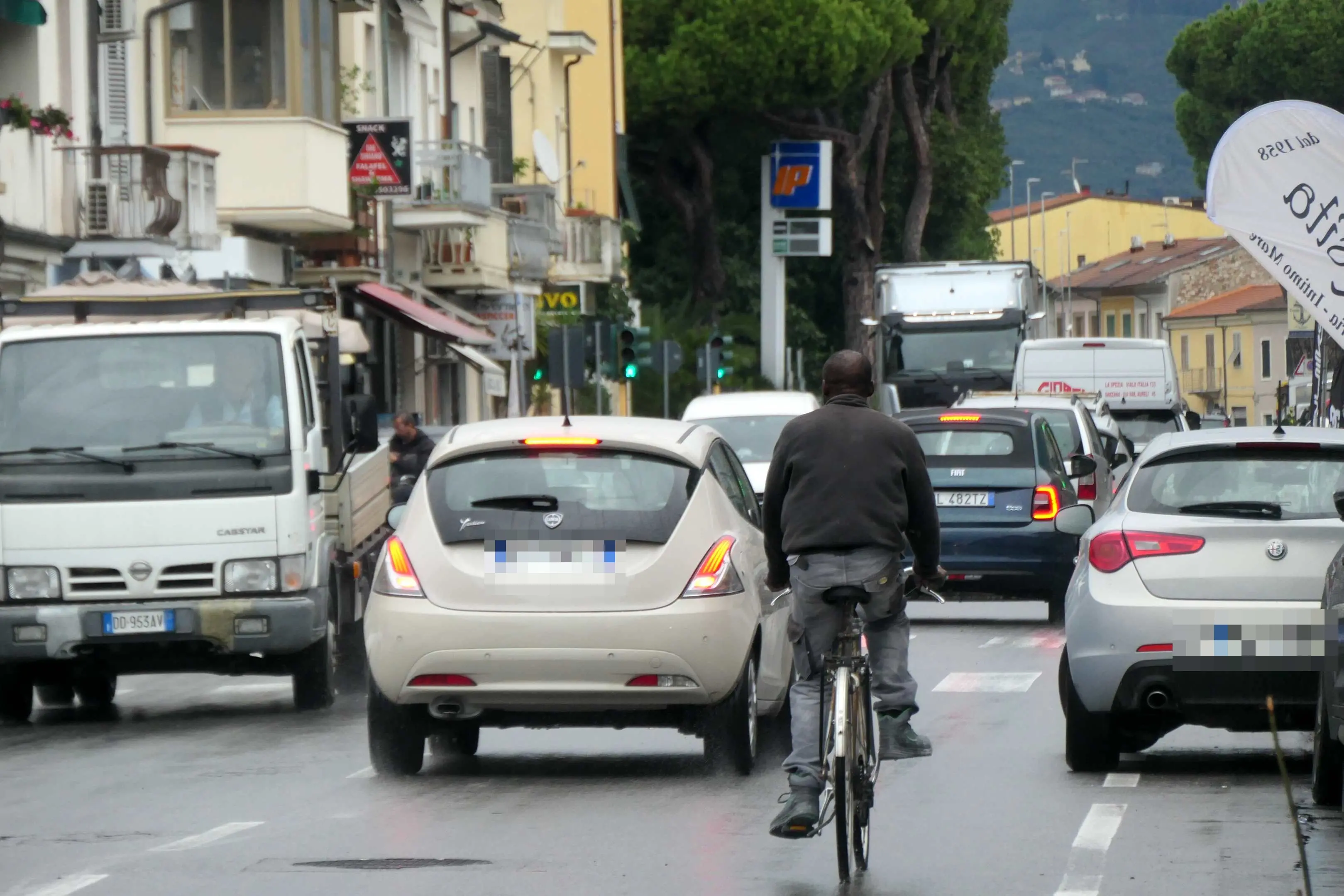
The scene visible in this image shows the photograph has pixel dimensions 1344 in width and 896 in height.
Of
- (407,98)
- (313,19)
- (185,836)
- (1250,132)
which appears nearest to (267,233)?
(313,19)

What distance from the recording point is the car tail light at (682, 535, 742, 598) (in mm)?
11648

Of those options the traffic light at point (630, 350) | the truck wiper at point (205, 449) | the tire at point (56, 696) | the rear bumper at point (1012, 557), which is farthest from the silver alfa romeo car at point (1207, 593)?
the traffic light at point (630, 350)

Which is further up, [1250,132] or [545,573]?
[1250,132]

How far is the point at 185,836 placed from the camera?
10.3 meters

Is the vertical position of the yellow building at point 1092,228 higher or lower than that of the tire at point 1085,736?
higher

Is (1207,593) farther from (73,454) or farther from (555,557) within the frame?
(73,454)

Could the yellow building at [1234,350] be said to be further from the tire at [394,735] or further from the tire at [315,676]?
the tire at [394,735]

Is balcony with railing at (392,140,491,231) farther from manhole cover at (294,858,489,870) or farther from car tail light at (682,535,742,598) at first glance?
manhole cover at (294,858,489,870)

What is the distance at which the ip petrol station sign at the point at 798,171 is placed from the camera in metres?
66.3

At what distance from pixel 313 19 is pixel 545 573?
2367 cm

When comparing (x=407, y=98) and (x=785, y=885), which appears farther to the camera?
(x=407, y=98)

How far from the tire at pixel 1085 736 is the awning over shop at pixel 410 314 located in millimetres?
27370

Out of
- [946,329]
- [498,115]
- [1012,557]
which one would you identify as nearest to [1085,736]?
[1012,557]

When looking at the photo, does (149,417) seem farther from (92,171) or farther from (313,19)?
(313,19)
